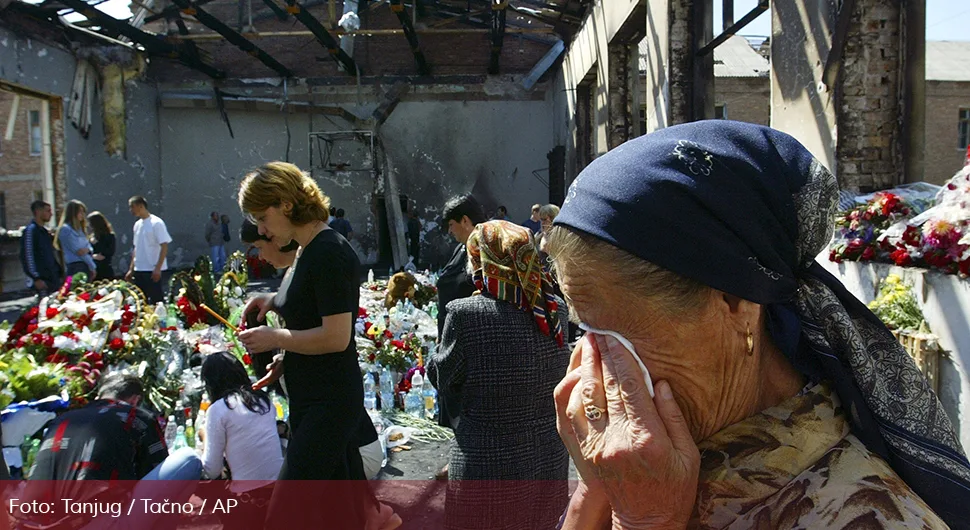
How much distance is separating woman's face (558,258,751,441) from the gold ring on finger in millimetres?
98

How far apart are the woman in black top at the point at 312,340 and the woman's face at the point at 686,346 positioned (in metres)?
1.80

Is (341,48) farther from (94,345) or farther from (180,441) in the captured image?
(180,441)

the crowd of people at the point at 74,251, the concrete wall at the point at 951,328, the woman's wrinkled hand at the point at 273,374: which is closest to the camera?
the woman's wrinkled hand at the point at 273,374

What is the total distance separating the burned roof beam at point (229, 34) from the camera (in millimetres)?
14336

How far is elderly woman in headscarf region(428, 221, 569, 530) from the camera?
103 inches

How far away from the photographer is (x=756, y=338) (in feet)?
3.43

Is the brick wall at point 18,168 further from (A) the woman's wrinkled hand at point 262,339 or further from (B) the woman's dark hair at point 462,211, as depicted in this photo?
(A) the woman's wrinkled hand at point 262,339

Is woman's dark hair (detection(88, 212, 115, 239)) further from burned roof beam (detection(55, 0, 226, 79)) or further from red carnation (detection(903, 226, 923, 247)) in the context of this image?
red carnation (detection(903, 226, 923, 247))

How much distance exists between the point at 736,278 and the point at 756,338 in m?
0.15

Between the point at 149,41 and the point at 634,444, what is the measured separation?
60.8 feet

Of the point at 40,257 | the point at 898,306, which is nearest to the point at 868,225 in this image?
the point at 898,306

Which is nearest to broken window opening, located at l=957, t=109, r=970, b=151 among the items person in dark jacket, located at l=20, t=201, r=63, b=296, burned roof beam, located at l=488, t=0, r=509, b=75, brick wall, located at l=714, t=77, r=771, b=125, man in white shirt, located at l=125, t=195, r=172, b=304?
brick wall, located at l=714, t=77, r=771, b=125

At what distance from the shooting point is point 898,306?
3.80 m

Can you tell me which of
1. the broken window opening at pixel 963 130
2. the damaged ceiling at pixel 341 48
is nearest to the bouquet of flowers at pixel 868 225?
the damaged ceiling at pixel 341 48
